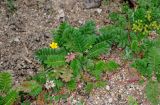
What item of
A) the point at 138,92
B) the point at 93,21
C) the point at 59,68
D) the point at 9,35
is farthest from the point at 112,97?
the point at 9,35

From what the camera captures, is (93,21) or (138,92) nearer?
(138,92)

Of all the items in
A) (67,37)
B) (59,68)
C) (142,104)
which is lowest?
(142,104)

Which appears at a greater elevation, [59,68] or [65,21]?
[65,21]

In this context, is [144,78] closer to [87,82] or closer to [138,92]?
[138,92]

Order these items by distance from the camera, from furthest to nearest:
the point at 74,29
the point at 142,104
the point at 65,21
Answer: the point at 65,21
the point at 74,29
the point at 142,104

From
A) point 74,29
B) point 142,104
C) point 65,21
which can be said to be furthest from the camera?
point 65,21

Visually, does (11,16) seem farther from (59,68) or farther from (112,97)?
(112,97)
